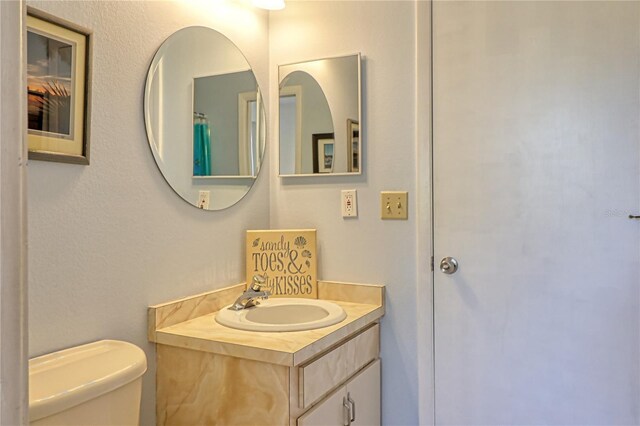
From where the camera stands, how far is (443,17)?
5.86 feet

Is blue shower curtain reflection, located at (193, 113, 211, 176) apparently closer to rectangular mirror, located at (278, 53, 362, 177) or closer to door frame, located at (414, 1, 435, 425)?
rectangular mirror, located at (278, 53, 362, 177)

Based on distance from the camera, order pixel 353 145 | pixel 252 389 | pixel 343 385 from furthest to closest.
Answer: pixel 353 145
pixel 343 385
pixel 252 389

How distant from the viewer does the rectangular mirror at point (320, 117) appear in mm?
1932

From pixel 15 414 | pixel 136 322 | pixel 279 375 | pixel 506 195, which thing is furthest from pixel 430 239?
pixel 15 414

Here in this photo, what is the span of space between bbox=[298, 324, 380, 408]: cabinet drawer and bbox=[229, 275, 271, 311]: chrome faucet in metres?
0.36

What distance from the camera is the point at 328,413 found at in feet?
4.81

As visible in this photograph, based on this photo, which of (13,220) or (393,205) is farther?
(393,205)

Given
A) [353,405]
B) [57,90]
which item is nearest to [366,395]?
[353,405]

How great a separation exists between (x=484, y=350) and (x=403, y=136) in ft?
2.86

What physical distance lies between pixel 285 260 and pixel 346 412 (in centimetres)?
65

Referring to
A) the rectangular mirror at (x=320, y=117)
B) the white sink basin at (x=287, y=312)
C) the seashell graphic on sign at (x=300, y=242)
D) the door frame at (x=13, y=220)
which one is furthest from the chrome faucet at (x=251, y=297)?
the door frame at (x=13, y=220)

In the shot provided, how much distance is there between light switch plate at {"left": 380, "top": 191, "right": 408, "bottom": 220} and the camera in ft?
6.05

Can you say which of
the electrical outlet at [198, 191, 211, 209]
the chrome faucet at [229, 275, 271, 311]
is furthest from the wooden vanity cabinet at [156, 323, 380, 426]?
the electrical outlet at [198, 191, 211, 209]

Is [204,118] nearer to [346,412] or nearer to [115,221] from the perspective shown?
[115,221]
